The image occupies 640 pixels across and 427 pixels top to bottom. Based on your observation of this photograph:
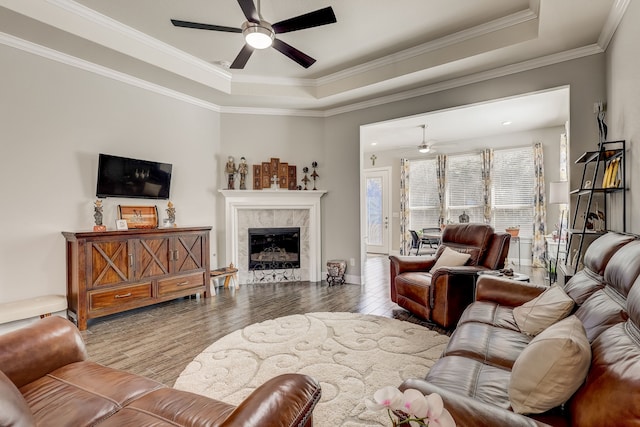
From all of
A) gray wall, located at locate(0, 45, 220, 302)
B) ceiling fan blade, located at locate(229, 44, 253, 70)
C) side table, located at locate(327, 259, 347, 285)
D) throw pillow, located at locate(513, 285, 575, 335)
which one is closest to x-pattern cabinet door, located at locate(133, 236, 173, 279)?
gray wall, located at locate(0, 45, 220, 302)

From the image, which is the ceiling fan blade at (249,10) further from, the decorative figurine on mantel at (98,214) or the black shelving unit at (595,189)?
the black shelving unit at (595,189)

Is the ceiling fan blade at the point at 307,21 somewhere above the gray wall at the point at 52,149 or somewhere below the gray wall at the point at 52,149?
above

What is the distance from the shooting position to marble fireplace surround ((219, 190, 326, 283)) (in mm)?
5258

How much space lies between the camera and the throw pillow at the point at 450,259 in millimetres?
3568

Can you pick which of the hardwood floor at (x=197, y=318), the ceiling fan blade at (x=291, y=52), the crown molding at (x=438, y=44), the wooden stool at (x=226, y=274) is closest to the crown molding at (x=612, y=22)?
the crown molding at (x=438, y=44)

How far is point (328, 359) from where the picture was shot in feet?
8.36

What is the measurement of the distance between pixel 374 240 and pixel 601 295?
7477 mm

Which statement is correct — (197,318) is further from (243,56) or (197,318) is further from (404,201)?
(404,201)

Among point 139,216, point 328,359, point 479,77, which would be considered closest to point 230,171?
point 139,216

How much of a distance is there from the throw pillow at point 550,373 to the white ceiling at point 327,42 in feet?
9.71

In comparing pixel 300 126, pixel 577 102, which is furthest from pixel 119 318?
pixel 577 102

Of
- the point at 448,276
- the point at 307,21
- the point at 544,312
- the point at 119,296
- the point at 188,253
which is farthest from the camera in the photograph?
the point at 188,253

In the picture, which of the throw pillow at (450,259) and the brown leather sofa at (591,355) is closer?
the brown leather sofa at (591,355)

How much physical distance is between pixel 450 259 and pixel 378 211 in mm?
5529
